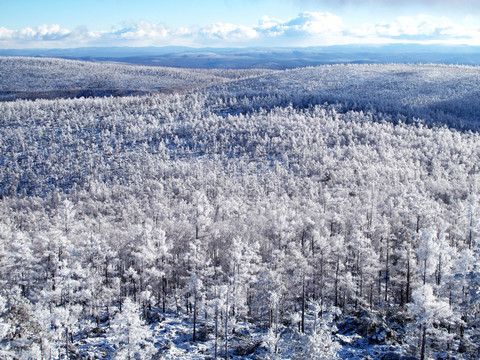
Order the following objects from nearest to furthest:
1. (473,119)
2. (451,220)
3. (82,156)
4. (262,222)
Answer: (451,220), (262,222), (82,156), (473,119)

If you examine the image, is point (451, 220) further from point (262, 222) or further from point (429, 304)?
point (429, 304)

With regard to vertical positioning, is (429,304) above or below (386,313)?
above

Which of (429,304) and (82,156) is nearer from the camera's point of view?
(429,304)

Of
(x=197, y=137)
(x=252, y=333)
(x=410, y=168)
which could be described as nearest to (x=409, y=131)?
(x=410, y=168)

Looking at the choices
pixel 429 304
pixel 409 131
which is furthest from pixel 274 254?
pixel 409 131

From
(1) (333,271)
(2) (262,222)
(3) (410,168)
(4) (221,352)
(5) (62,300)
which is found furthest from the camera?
(3) (410,168)

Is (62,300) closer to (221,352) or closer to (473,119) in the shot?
(221,352)

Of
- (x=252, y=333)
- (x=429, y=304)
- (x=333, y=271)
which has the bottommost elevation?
(x=252, y=333)
